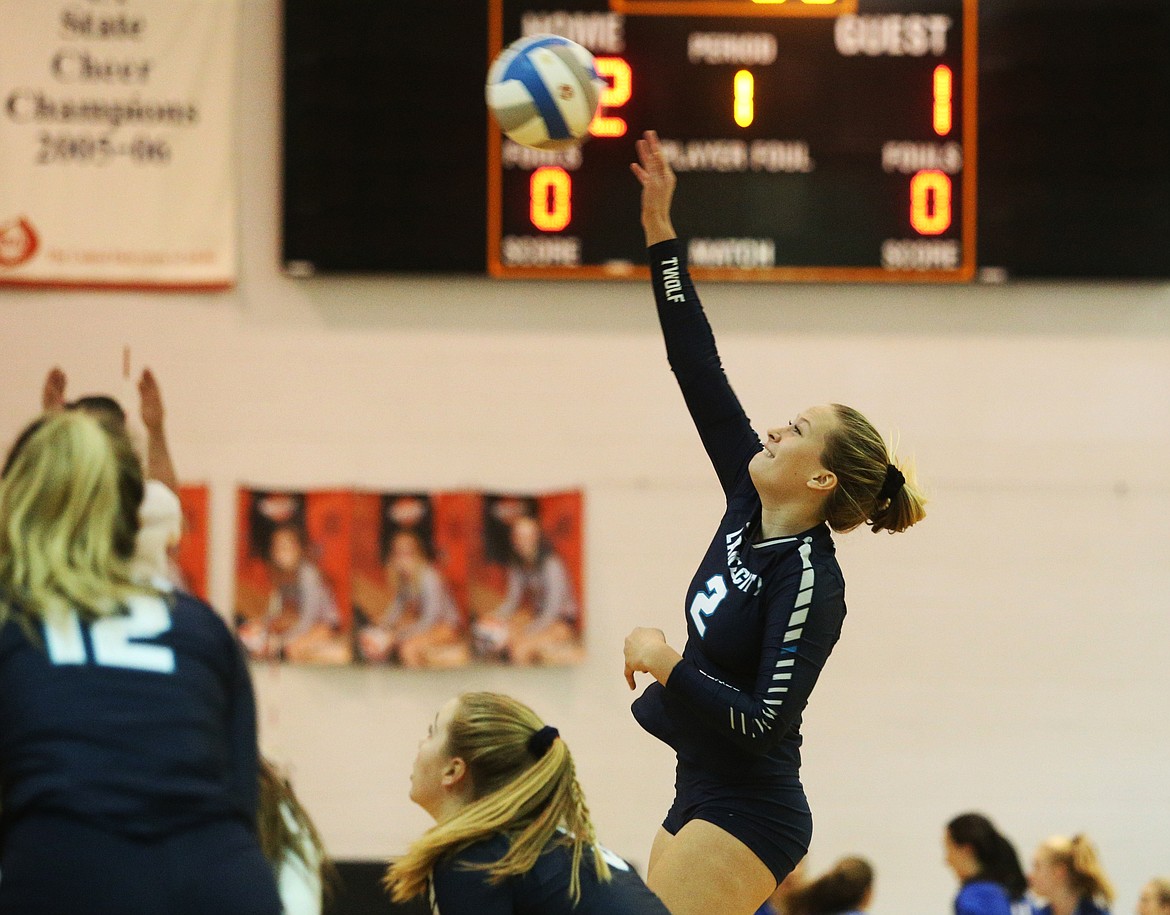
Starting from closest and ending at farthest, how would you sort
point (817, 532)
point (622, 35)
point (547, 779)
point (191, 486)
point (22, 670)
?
point (22, 670) < point (547, 779) < point (817, 532) < point (622, 35) < point (191, 486)

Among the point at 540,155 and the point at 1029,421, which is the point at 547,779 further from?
the point at 1029,421

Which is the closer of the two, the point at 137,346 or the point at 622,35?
the point at 622,35

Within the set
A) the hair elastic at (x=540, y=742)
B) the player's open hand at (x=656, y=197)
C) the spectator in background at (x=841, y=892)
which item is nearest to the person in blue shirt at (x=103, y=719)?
the hair elastic at (x=540, y=742)

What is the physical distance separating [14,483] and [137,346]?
5284 millimetres

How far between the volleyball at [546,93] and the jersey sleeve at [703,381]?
1.16 metres

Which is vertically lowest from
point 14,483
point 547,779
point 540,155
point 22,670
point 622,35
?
point 547,779

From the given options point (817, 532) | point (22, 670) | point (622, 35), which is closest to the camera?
point (22, 670)

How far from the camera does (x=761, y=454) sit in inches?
134

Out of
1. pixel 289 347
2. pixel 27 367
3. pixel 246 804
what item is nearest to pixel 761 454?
pixel 246 804

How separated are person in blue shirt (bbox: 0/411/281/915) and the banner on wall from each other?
4.93m

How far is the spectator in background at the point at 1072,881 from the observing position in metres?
6.10

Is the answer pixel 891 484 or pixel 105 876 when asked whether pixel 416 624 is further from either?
pixel 105 876

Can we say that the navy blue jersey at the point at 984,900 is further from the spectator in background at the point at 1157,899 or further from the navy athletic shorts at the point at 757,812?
the navy athletic shorts at the point at 757,812

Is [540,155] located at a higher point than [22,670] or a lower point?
higher
